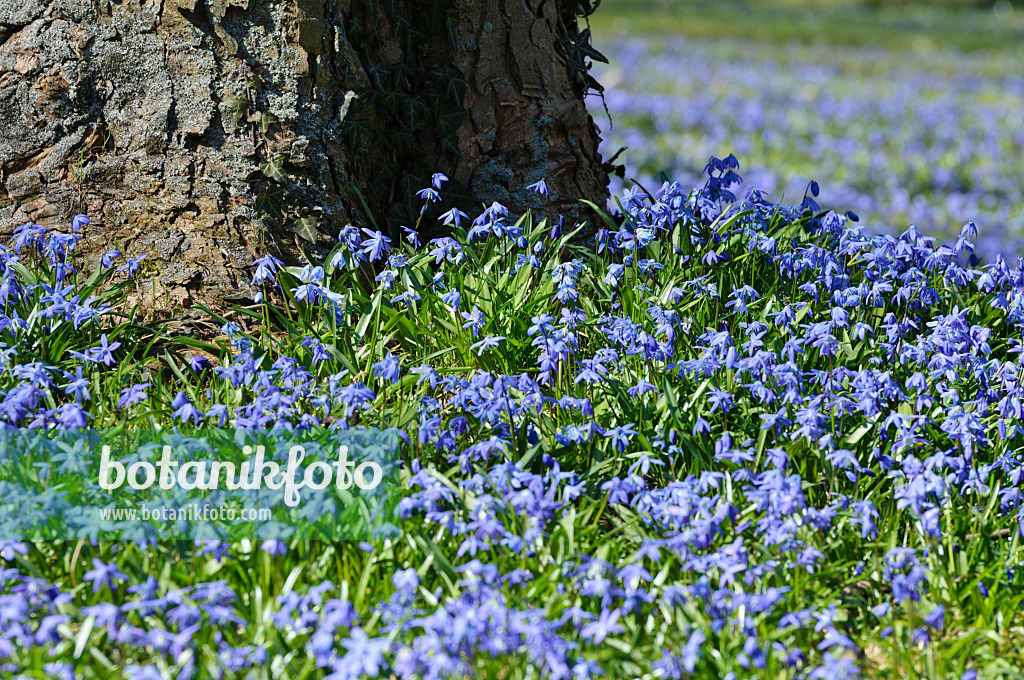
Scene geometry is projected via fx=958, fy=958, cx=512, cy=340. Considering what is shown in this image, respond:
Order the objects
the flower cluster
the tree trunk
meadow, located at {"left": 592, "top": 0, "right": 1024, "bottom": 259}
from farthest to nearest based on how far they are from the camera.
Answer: meadow, located at {"left": 592, "top": 0, "right": 1024, "bottom": 259} < the tree trunk < the flower cluster

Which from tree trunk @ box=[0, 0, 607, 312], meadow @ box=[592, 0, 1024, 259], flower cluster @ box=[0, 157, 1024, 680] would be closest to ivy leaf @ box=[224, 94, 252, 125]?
tree trunk @ box=[0, 0, 607, 312]

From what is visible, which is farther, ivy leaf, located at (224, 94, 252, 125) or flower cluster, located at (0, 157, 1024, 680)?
ivy leaf, located at (224, 94, 252, 125)

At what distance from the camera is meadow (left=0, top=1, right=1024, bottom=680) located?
226 cm

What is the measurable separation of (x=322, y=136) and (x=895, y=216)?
241 inches

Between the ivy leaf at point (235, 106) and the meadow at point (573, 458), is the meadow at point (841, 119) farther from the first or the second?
the ivy leaf at point (235, 106)

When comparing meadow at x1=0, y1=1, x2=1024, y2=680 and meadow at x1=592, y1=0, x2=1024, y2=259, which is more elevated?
meadow at x1=592, y1=0, x2=1024, y2=259

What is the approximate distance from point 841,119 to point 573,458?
10150 millimetres

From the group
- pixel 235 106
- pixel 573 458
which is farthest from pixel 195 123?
Answer: pixel 573 458

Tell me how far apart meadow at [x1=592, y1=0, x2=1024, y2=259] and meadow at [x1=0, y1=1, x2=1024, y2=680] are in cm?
185

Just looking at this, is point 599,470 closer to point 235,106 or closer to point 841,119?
point 235,106

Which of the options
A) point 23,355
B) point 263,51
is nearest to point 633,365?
point 263,51

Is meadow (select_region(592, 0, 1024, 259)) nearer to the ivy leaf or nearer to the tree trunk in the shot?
the tree trunk

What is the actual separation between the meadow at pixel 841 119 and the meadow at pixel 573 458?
1.85m

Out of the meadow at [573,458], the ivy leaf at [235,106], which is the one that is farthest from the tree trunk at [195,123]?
the meadow at [573,458]
